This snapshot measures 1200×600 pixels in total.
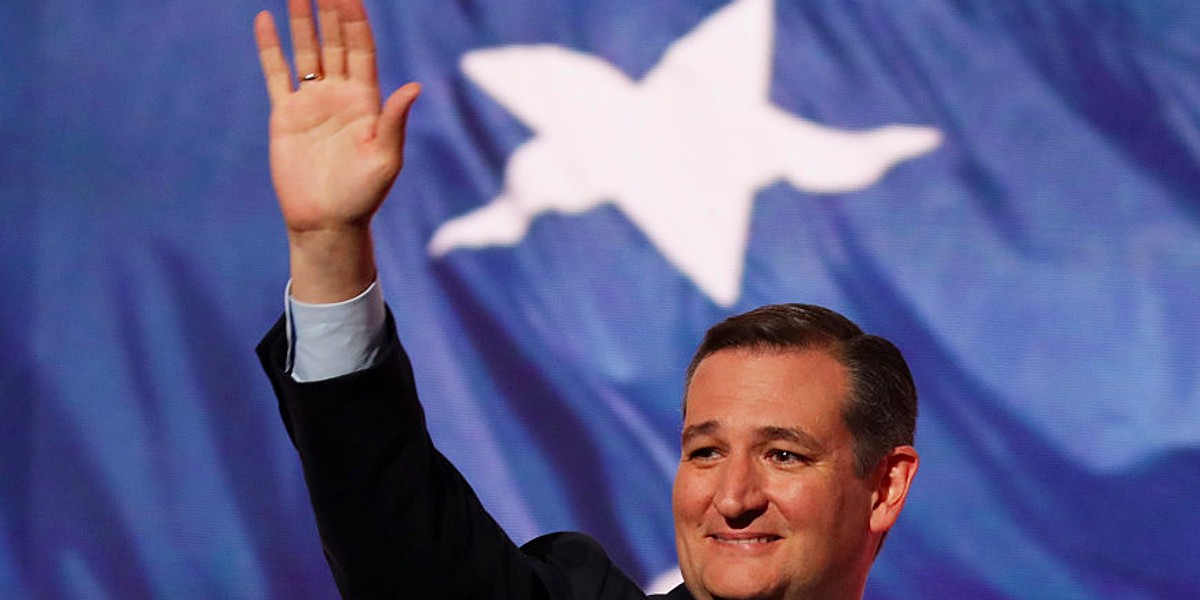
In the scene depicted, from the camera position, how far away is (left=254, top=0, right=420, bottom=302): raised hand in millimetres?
1564

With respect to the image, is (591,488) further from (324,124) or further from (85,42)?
(324,124)

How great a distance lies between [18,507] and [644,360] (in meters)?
1.31

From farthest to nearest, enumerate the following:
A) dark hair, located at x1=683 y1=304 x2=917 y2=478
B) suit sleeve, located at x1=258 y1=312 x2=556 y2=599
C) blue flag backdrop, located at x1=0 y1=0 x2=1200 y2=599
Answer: blue flag backdrop, located at x1=0 y1=0 x2=1200 y2=599 → dark hair, located at x1=683 y1=304 x2=917 y2=478 → suit sleeve, located at x1=258 y1=312 x2=556 y2=599

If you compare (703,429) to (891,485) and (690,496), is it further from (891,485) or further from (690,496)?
(891,485)

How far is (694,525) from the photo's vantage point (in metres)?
1.81

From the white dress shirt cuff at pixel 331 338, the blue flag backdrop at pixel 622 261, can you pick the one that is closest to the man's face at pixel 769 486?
the white dress shirt cuff at pixel 331 338

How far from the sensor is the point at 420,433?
1.61 metres

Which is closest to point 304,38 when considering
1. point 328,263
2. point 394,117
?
point 394,117

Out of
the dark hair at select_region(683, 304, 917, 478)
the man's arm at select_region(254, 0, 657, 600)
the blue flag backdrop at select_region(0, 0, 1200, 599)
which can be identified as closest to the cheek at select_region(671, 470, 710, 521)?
the dark hair at select_region(683, 304, 917, 478)

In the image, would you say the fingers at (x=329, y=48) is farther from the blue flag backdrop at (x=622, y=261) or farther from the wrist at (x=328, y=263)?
the blue flag backdrop at (x=622, y=261)

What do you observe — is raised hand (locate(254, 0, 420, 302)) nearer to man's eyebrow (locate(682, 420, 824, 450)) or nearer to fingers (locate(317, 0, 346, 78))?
fingers (locate(317, 0, 346, 78))

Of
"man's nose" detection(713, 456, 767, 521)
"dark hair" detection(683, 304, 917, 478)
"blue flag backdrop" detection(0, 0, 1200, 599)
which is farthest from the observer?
"blue flag backdrop" detection(0, 0, 1200, 599)

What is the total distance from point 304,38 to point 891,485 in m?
0.86

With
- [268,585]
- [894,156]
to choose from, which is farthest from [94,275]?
[894,156]
